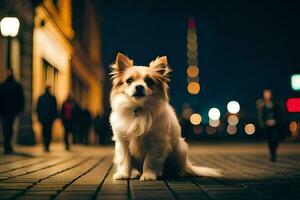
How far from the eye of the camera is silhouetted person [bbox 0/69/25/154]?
58.0ft

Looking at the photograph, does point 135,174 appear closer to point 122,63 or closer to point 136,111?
point 136,111

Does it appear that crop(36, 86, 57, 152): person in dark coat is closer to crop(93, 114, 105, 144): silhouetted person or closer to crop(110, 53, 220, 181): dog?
crop(93, 114, 105, 144): silhouetted person

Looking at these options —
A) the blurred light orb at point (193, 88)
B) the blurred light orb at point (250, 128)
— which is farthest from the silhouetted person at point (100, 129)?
the blurred light orb at point (193, 88)

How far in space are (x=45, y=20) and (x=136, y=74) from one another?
2237 centimetres

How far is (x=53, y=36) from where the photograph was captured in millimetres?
33562

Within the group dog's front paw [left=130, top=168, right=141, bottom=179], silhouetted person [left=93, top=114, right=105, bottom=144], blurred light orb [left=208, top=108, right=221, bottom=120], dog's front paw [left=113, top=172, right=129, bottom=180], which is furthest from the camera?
blurred light orb [left=208, top=108, right=221, bottom=120]

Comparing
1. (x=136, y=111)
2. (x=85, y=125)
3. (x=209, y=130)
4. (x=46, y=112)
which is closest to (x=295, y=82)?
(x=85, y=125)

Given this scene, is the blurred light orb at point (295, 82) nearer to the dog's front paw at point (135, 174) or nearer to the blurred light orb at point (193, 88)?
the dog's front paw at point (135, 174)

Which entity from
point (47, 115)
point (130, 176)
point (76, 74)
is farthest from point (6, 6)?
point (76, 74)

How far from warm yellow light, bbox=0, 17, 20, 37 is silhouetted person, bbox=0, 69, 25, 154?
68.0 inches

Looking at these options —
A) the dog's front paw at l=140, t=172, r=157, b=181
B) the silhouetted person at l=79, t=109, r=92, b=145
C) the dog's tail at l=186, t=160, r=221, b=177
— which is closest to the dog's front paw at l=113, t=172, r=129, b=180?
the dog's front paw at l=140, t=172, r=157, b=181

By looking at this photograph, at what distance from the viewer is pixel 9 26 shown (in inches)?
755

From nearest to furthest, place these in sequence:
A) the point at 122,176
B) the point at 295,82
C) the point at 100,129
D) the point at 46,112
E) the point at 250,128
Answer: the point at 122,176 < the point at 46,112 < the point at 100,129 < the point at 295,82 < the point at 250,128

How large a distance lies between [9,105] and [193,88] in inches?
6525
